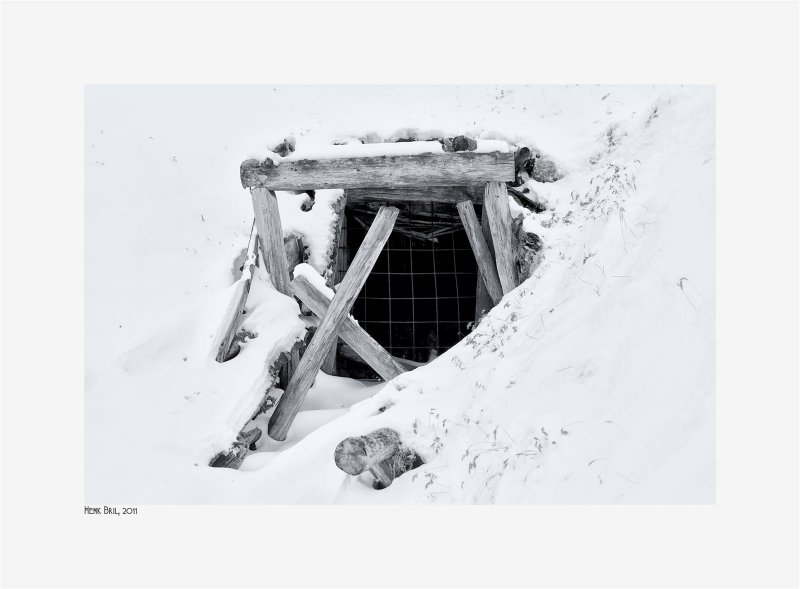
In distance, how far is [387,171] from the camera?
6473mm

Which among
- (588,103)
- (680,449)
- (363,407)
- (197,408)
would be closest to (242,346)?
(197,408)

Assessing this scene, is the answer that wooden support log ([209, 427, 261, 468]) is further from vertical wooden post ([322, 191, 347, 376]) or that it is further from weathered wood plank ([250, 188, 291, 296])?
vertical wooden post ([322, 191, 347, 376])

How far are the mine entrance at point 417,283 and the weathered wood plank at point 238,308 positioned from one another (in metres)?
2.01

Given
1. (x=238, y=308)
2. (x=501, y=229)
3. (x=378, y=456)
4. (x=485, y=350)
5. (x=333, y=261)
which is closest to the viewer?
(x=378, y=456)

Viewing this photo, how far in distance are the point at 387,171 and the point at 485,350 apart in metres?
2.16

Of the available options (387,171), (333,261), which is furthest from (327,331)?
(387,171)

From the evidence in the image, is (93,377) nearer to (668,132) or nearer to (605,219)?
(605,219)

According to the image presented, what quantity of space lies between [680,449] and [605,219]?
115 inches

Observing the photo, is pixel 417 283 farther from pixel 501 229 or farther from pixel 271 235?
pixel 271 235

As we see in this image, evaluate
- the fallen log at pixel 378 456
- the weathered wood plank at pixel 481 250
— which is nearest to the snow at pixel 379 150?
the weathered wood plank at pixel 481 250

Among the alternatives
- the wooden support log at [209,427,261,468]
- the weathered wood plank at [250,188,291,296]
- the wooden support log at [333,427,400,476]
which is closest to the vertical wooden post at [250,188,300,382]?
the weathered wood plank at [250,188,291,296]

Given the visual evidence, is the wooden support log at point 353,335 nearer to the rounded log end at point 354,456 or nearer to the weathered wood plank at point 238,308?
the weathered wood plank at point 238,308

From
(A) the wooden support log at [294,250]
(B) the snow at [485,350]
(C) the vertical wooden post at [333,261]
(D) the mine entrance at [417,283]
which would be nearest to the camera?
(B) the snow at [485,350]

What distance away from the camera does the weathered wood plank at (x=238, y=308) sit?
642 centimetres
